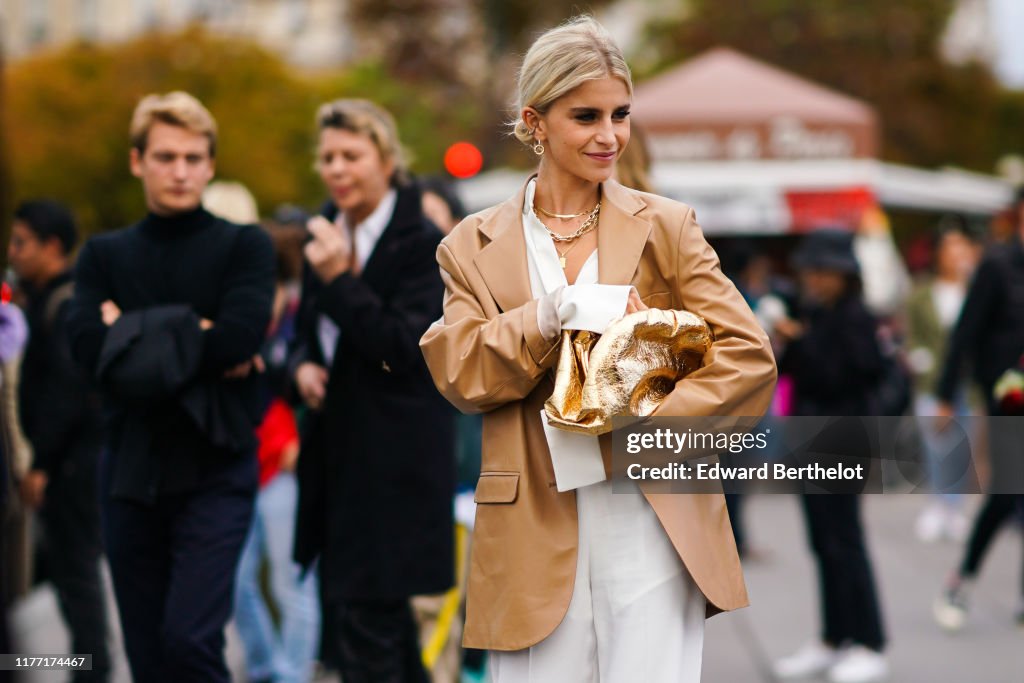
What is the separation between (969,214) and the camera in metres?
23.5

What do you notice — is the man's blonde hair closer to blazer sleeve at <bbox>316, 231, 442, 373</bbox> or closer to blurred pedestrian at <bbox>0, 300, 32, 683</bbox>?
blazer sleeve at <bbox>316, 231, 442, 373</bbox>

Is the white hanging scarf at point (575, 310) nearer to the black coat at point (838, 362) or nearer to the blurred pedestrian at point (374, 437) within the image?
the blurred pedestrian at point (374, 437)

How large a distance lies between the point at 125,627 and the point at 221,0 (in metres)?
69.1

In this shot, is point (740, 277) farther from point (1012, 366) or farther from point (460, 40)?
point (460, 40)

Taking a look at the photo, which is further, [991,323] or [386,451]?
[991,323]

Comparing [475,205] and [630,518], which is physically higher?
[475,205]

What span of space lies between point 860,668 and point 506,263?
388 centimetres

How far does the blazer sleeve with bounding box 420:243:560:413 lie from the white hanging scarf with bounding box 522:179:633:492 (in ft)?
0.27

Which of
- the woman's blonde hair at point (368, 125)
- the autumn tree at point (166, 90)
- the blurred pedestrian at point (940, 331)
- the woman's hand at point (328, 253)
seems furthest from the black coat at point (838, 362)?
the autumn tree at point (166, 90)

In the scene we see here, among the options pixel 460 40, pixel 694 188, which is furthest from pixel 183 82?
pixel 694 188

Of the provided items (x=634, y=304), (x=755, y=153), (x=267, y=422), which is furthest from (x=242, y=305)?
(x=755, y=153)

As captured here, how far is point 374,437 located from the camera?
16.8ft

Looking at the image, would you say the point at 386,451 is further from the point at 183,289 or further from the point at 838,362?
the point at 838,362

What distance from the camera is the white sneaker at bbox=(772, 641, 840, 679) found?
6.86 m
